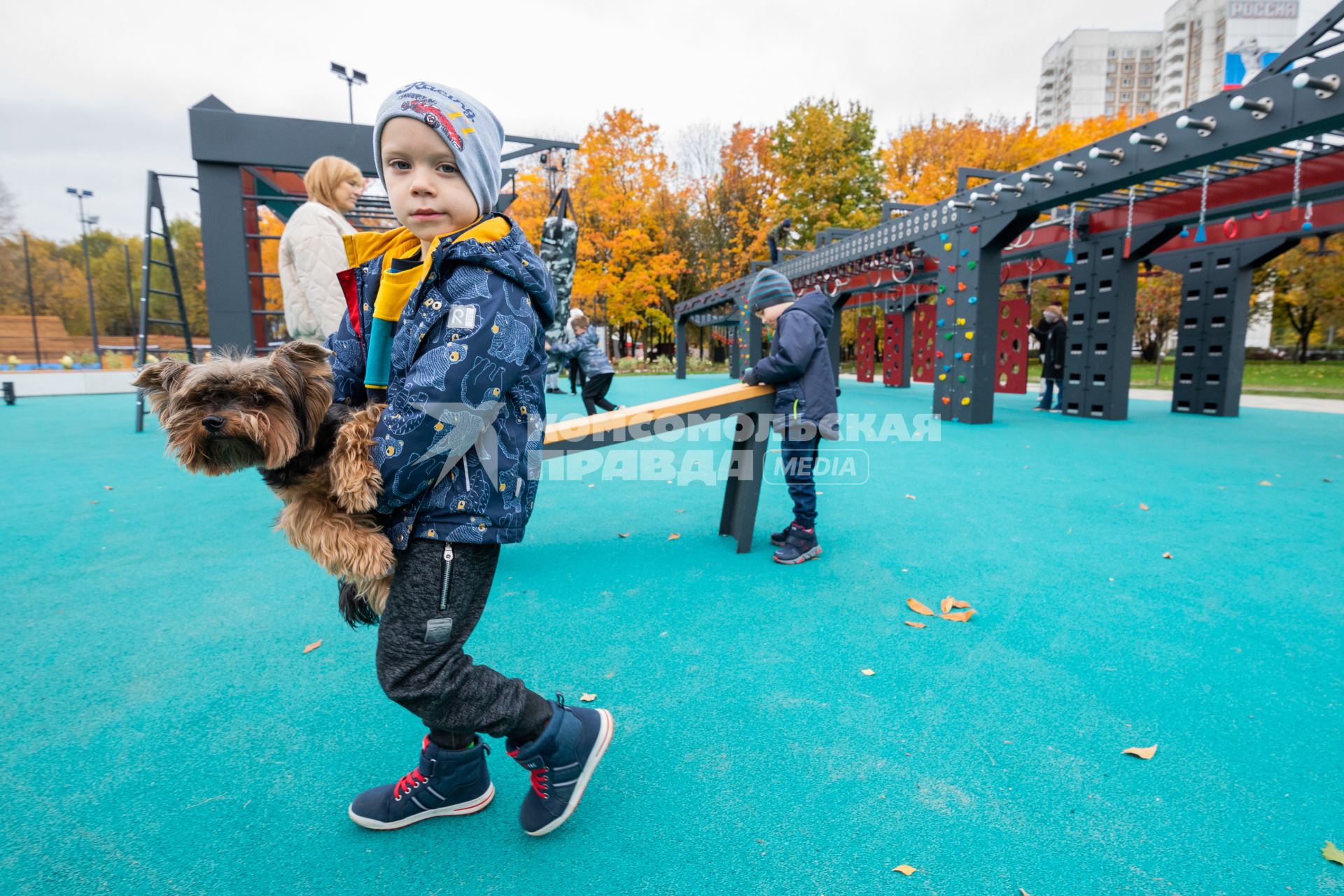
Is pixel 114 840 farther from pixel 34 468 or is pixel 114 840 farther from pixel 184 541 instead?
pixel 34 468

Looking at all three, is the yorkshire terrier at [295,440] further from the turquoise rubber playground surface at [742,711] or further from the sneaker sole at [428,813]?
the turquoise rubber playground surface at [742,711]

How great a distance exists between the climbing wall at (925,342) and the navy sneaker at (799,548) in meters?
13.0

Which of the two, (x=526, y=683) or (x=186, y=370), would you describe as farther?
(x=526, y=683)

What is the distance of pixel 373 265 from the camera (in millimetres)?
1483

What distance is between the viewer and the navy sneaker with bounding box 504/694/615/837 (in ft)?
5.22

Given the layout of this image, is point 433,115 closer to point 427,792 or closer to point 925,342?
point 427,792

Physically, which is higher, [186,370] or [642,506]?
[186,370]

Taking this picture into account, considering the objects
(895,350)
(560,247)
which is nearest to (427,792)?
(560,247)

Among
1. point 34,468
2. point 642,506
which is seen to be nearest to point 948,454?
point 642,506

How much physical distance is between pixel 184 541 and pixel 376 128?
12.8 feet

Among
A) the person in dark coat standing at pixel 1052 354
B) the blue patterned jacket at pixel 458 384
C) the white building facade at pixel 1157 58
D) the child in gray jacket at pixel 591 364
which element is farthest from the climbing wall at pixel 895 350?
the white building facade at pixel 1157 58

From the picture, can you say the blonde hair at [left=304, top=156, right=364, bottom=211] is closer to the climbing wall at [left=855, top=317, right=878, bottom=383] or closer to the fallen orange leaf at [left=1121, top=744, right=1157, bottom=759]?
the fallen orange leaf at [left=1121, top=744, right=1157, bottom=759]

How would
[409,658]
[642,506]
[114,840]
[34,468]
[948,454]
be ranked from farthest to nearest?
[948,454], [34,468], [642,506], [114,840], [409,658]

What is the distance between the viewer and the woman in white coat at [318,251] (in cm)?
305
